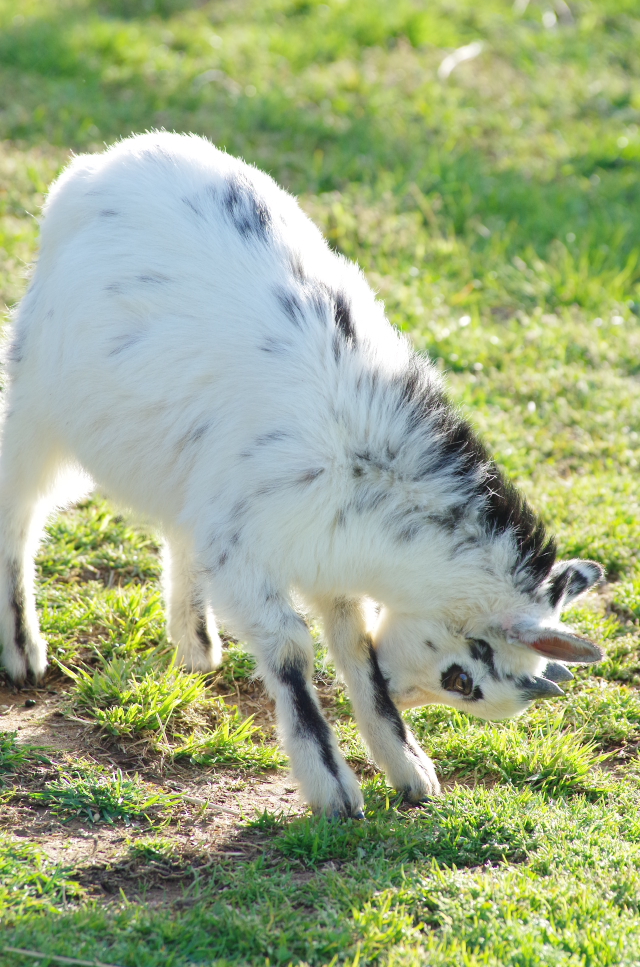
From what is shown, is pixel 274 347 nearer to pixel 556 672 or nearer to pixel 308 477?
pixel 308 477

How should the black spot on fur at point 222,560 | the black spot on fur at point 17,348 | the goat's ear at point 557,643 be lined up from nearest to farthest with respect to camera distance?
the goat's ear at point 557,643 → the black spot on fur at point 222,560 → the black spot on fur at point 17,348

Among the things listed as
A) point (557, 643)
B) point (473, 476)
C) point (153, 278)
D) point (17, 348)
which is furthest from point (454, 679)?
point (17, 348)

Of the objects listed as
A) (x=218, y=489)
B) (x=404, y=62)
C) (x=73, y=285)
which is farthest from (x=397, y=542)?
(x=404, y=62)

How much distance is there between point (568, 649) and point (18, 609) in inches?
89.9

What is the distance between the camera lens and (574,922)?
3111 millimetres

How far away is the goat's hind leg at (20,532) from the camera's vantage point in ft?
14.1

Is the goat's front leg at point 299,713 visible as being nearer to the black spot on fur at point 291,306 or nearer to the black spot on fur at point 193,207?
the black spot on fur at point 291,306

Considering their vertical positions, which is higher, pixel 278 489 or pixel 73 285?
pixel 73 285

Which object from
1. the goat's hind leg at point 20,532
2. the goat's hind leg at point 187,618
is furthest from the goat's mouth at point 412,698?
the goat's hind leg at point 20,532

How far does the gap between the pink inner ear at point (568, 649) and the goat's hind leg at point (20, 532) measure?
2.10 m

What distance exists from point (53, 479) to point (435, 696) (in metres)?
1.84

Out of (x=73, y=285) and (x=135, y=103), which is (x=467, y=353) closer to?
(x=73, y=285)

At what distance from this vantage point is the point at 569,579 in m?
3.74

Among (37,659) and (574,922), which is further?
(37,659)
